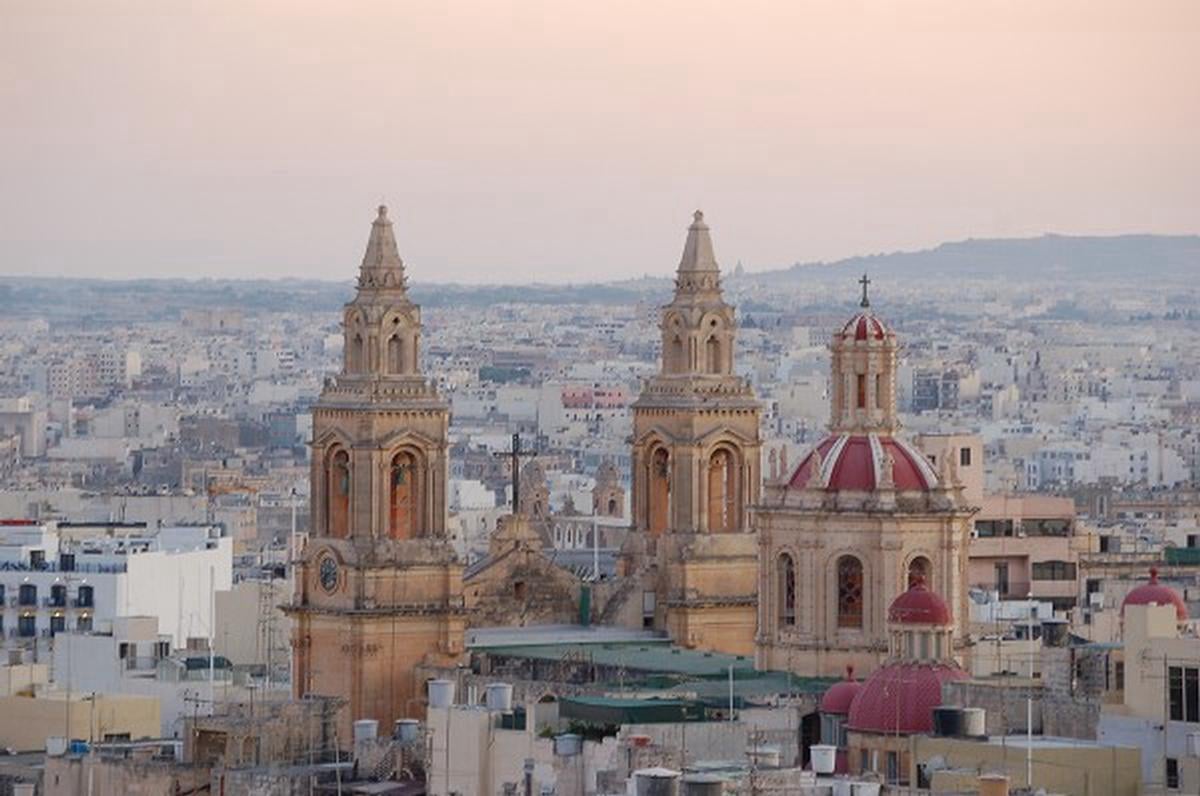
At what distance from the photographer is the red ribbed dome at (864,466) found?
71312 mm

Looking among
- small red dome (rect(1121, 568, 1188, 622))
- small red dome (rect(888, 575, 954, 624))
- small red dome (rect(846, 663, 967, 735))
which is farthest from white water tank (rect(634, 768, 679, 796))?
small red dome (rect(1121, 568, 1188, 622))

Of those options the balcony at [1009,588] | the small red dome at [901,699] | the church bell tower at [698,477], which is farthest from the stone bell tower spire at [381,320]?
the balcony at [1009,588]

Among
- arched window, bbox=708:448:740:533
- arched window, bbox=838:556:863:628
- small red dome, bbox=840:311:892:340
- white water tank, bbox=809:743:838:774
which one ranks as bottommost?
white water tank, bbox=809:743:838:774

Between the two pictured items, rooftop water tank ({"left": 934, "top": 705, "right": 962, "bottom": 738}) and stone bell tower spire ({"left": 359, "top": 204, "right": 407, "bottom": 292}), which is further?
stone bell tower spire ({"left": 359, "top": 204, "right": 407, "bottom": 292})

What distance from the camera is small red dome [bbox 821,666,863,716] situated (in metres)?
64.8

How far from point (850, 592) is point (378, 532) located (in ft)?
25.4

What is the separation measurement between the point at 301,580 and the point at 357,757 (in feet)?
42.9

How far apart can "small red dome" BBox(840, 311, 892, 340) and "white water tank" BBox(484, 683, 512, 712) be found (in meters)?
9.36

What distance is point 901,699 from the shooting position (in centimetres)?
6184

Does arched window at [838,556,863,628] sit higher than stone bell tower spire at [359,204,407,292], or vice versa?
stone bell tower spire at [359,204,407,292]

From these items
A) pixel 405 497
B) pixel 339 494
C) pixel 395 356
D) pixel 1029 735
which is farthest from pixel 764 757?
pixel 395 356

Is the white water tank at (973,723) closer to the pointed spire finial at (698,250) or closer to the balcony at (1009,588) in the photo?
the pointed spire finial at (698,250)

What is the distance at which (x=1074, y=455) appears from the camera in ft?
624

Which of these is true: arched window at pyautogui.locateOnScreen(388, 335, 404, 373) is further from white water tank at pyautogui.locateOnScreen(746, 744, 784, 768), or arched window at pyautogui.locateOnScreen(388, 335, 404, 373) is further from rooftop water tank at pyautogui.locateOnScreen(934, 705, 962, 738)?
white water tank at pyautogui.locateOnScreen(746, 744, 784, 768)
